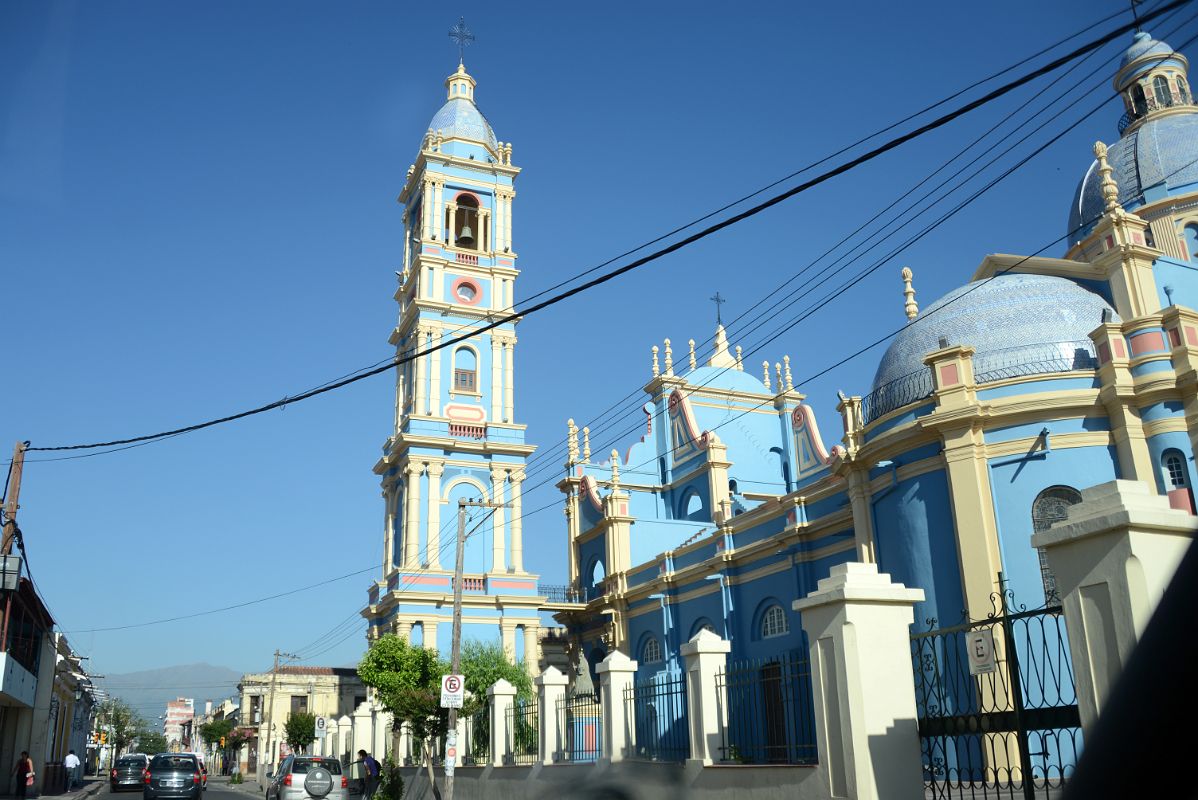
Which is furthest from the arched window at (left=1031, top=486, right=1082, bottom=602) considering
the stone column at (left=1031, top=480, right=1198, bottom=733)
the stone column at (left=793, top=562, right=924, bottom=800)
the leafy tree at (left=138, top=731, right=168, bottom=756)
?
the leafy tree at (left=138, top=731, right=168, bottom=756)

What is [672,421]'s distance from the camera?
39.7m

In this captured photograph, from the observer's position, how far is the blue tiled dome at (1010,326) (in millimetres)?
21173

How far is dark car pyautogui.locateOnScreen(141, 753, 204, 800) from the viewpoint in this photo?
25203 mm

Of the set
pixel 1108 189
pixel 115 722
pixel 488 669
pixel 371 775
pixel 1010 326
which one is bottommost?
pixel 371 775

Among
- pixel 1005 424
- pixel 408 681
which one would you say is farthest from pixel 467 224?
pixel 1005 424

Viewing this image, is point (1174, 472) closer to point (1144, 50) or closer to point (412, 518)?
point (1144, 50)

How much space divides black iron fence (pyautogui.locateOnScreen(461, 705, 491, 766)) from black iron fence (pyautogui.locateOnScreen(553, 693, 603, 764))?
3905 millimetres

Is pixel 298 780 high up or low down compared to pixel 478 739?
down

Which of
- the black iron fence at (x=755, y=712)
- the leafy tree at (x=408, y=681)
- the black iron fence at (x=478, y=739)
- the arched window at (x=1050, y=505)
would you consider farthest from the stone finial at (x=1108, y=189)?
the leafy tree at (x=408, y=681)

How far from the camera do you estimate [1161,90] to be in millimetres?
31297

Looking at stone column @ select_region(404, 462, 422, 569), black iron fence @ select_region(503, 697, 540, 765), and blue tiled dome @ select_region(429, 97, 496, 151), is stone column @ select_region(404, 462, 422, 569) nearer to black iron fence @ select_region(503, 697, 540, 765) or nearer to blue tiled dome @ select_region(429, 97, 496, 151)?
blue tiled dome @ select_region(429, 97, 496, 151)

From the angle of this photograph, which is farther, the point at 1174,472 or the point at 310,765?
the point at 310,765

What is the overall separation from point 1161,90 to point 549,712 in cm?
2658

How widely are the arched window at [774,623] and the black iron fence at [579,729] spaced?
9944 millimetres
